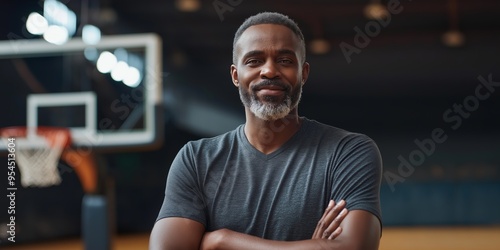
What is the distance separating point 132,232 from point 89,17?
16.3 feet

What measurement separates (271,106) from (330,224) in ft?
1.22

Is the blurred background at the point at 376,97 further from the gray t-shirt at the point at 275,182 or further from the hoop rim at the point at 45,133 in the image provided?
the gray t-shirt at the point at 275,182

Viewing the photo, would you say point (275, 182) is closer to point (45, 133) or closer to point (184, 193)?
point (184, 193)

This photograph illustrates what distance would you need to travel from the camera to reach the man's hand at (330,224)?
1.99 meters

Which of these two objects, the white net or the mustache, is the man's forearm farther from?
the white net

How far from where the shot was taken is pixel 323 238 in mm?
1995

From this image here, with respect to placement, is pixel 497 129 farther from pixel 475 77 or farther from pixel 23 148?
pixel 23 148

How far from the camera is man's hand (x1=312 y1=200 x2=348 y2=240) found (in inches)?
78.4

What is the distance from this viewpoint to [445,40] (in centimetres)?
1277

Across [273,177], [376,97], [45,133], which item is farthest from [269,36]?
[376,97]

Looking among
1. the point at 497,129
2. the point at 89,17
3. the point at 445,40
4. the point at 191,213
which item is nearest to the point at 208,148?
the point at 191,213

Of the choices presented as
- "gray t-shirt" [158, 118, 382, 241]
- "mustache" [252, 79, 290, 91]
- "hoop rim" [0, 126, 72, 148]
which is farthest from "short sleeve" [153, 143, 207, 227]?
"hoop rim" [0, 126, 72, 148]

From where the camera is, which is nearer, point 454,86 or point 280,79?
point 280,79

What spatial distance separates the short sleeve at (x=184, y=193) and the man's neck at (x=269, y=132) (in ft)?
0.65
